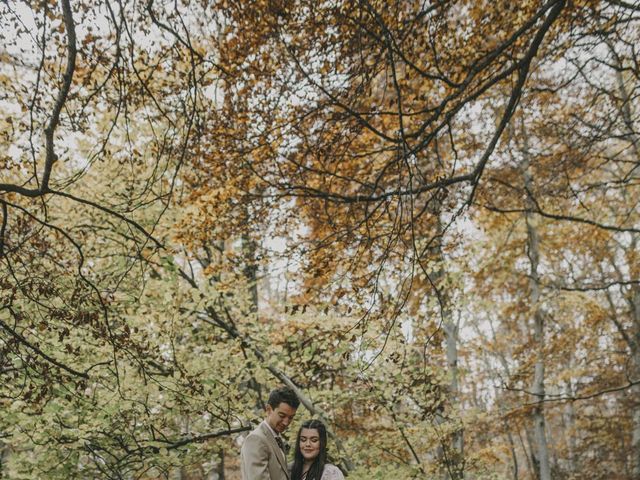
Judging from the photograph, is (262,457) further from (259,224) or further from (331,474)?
(259,224)

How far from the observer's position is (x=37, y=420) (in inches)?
193

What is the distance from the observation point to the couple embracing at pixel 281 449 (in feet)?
10.6

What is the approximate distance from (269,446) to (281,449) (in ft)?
1.05

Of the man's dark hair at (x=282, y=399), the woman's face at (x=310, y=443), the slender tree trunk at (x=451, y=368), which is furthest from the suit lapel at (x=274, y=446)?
the slender tree trunk at (x=451, y=368)

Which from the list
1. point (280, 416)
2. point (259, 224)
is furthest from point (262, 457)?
point (259, 224)

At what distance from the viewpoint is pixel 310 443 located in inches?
154

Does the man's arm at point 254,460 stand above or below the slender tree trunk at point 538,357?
below

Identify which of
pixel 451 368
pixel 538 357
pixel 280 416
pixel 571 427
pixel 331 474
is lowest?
pixel 331 474

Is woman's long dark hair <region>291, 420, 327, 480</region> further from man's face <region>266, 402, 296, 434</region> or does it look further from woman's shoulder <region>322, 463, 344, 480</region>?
man's face <region>266, 402, 296, 434</region>

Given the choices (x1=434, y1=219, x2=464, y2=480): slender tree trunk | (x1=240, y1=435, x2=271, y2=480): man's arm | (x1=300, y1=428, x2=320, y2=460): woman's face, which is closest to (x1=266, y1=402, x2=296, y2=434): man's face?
(x1=240, y1=435, x2=271, y2=480): man's arm

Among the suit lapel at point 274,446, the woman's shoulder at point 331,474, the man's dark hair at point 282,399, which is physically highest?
the man's dark hair at point 282,399

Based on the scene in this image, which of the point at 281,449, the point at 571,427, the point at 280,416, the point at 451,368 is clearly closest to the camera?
the point at 280,416

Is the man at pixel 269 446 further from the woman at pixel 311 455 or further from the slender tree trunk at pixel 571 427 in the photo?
the slender tree trunk at pixel 571 427

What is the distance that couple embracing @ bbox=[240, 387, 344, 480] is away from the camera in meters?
3.22
